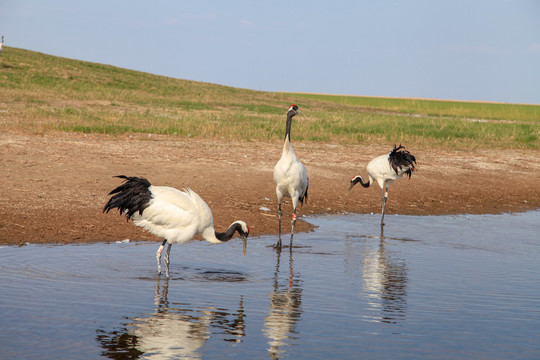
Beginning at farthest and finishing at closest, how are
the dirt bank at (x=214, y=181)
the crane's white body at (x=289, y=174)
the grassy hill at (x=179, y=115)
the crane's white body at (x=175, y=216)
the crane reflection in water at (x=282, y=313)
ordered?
the grassy hill at (x=179, y=115) < the dirt bank at (x=214, y=181) < the crane's white body at (x=289, y=174) < the crane's white body at (x=175, y=216) < the crane reflection in water at (x=282, y=313)

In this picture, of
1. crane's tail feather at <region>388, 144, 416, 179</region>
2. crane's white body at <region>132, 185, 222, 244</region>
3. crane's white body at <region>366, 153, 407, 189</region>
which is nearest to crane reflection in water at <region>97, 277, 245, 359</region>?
crane's white body at <region>132, 185, 222, 244</region>

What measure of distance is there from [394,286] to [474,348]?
2.25 m

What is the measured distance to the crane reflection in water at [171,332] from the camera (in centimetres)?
583

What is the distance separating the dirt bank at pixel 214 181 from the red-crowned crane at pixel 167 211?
2126 mm

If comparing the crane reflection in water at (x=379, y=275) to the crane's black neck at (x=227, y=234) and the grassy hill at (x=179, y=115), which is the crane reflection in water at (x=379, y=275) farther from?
the grassy hill at (x=179, y=115)

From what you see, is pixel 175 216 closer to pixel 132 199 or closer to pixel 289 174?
pixel 132 199

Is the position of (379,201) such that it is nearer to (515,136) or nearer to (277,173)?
(277,173)

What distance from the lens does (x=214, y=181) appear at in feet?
50.5

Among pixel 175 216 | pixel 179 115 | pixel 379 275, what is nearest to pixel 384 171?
pixel 379 275

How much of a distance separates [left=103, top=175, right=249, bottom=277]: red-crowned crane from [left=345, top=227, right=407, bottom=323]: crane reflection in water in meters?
2.01

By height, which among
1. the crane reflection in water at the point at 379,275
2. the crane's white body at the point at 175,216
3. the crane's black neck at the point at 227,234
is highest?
the crane's white body at the point at 175,216

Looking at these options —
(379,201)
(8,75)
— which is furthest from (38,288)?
(8,75)

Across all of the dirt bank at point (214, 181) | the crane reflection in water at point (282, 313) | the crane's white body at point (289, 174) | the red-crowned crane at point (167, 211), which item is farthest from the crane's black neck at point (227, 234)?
the crane's white body at point (289, 174)

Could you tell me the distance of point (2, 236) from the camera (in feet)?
33.3
